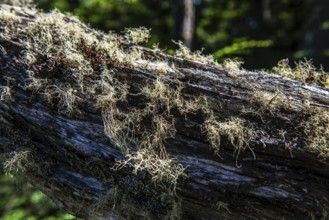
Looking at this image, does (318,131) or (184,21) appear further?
(184,21)

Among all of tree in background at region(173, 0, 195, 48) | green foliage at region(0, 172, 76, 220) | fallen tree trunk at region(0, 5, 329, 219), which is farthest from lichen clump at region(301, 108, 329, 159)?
green foliage at region(0, 172, 76, 220)

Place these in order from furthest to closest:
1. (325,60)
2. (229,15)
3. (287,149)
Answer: (229,15)
(325,60)
(287,149)

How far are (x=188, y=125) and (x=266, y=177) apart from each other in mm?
590

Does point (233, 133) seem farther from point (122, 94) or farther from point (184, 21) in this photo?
point (184, 21)

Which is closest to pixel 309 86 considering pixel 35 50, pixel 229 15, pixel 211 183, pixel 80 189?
pixel 211 183

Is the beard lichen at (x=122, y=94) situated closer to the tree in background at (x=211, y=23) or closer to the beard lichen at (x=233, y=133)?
the beard lichen at (x=233, y=133)

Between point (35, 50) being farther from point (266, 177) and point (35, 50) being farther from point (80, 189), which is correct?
point (266, 177)

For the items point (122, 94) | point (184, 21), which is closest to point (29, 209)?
point (184, 21)

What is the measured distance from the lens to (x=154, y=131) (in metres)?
2.70

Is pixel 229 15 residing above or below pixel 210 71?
above

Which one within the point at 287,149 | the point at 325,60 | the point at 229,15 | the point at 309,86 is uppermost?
the point at 229,15

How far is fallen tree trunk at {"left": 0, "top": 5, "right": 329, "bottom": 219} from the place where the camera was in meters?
2.58

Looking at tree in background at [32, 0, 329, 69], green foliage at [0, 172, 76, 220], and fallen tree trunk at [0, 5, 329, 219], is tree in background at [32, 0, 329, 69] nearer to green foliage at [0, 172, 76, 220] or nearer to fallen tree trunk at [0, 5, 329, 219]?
fallen tree trunk at [0, 5, 329, 219]

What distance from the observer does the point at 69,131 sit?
282cm
